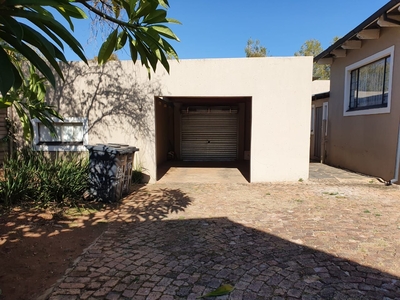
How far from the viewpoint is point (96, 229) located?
15.4ft

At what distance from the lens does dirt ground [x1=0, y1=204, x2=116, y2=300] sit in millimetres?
3041

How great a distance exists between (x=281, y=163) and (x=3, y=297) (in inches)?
279

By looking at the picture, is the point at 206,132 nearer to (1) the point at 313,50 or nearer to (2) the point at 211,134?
(2) the point at 211,134

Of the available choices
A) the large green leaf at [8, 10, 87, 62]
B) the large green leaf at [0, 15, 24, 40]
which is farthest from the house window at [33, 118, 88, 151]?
the large green leaf at [0, 15, 24, 40]

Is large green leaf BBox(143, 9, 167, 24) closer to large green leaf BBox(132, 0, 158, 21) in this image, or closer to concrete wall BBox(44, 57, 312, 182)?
large green leaf BBox(132, 0, 158, 21)

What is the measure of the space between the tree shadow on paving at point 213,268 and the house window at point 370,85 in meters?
6.62

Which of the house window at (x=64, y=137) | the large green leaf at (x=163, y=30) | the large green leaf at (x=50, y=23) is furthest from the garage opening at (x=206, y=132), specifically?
the large green leaf at (x=50, y=23)

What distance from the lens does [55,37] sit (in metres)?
1.49

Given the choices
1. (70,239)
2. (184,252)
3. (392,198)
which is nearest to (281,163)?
(392,198)

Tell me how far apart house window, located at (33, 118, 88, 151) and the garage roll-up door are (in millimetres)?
5978

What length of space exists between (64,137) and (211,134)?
6.93 metres

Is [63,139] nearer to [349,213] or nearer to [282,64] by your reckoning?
[282,64]

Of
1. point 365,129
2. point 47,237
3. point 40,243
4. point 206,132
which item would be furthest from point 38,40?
point 206,132

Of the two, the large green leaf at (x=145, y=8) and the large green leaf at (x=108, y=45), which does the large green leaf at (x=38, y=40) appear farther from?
the large green leaf at (x=108, y=45)
